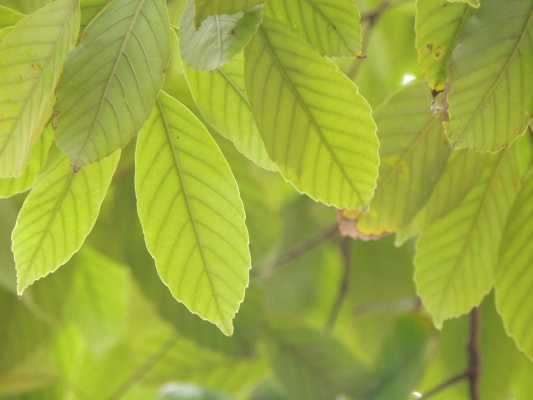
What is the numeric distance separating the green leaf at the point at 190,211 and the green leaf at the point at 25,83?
13 cm

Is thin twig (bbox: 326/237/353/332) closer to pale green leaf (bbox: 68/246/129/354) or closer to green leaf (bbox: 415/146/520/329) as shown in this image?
pale green leaf (bbox: 68/246/129/354)

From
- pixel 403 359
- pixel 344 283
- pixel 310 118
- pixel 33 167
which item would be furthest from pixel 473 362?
pixel 33 167

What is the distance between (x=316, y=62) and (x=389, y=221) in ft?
0.94

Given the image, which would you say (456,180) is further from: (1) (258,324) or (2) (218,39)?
(1) (258,324)

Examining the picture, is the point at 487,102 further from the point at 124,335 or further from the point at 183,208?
the point at 124,335

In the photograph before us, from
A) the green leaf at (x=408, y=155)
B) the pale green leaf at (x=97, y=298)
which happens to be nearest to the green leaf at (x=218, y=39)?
the green leaf at (x=408, y=155)

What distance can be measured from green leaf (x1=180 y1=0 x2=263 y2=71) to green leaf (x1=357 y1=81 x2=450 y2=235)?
13.0 inches

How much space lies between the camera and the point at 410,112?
83cm

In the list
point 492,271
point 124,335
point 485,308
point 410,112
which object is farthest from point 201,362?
point 410,112

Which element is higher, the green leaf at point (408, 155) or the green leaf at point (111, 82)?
the green leaf at point (111, 82)

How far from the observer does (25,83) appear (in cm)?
58

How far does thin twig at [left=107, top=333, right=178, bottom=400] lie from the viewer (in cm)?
170

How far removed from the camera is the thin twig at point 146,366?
1703 millimetres

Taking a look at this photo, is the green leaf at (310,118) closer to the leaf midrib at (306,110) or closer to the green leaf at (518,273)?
the leaf midrib at (306,110)
